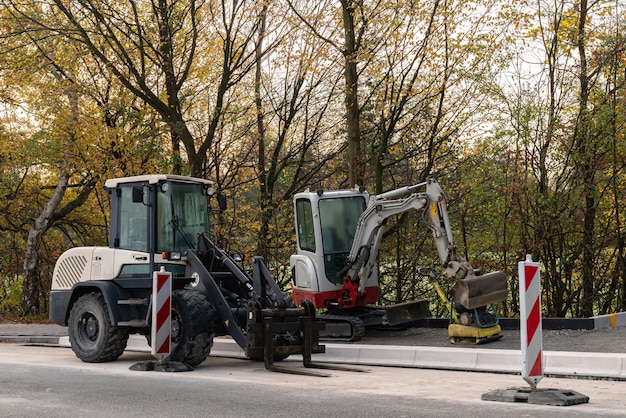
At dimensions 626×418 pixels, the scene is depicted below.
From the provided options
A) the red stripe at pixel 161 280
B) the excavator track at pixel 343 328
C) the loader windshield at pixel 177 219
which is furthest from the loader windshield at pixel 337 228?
the red stripe at pixel 161 280

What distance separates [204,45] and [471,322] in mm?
14454

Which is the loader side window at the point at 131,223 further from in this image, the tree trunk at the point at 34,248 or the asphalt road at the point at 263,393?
the tree trunk at the point at 34,248

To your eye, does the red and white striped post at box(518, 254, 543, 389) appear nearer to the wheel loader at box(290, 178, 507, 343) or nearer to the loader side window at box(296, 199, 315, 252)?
the wheel loader at box(290, 178, 507, 343)

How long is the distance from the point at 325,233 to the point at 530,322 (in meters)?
8.64

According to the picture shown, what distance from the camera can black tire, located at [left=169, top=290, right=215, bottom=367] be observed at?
1316 centimetres

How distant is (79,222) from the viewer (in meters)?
31.9

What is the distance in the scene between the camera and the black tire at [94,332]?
14375 millimetres

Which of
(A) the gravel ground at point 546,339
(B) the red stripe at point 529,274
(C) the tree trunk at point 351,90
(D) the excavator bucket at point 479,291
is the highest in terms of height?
(C) the tree trunk at point 351,90

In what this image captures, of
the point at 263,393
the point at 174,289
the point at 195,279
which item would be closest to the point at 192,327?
the point at 174,289

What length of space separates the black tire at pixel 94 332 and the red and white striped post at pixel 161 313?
5.57 feet

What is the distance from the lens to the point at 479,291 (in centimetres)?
1505

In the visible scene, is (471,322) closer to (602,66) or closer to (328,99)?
(602,66)

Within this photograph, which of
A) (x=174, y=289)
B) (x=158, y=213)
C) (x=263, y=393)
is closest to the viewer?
(x=263, y=393)

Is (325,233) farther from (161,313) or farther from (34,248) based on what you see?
(34,248)
